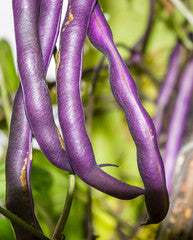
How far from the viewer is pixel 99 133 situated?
91cm

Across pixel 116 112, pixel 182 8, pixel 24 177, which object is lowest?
pixel 116 112

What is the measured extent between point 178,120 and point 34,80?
49 cm

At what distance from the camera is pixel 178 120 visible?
2.29 ft

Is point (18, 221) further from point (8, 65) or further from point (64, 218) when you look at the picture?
point (8, 65)

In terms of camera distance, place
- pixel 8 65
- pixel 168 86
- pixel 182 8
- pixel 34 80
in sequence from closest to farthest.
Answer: pixel 34 80
pixel 182 8
pixel 8 65
pixel 168 86

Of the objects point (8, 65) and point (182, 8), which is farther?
point (8, 65)

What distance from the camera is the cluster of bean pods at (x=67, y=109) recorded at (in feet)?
0.91

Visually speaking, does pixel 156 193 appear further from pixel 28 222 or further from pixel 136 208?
pixel 136 208

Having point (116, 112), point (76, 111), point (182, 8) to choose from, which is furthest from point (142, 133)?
point (116, 112)

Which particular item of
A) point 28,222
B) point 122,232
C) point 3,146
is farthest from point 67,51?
point 122,232

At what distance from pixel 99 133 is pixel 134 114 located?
629mm

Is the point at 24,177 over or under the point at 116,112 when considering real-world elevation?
over

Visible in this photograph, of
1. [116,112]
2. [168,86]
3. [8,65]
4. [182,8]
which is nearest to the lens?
[182,8]

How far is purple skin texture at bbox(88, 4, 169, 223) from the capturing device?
0.28m
